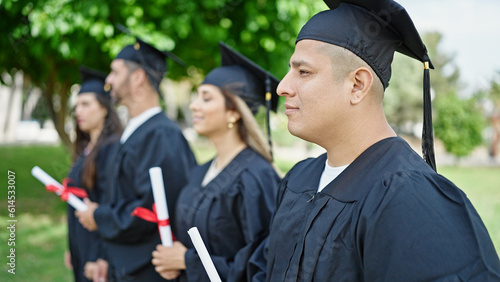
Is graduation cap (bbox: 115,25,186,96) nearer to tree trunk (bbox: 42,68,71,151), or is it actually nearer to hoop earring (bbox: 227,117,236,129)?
hoop earring (bbox: 227,117,236,129)

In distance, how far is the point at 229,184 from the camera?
2.73 meters

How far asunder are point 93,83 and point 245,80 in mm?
2341

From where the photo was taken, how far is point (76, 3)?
5.74 m

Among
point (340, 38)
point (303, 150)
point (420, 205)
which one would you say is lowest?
point (303, 150)

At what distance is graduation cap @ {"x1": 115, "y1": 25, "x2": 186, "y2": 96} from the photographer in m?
3.83

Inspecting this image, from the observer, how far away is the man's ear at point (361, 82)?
1625 mm

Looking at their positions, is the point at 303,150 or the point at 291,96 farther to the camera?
the point at 303,150

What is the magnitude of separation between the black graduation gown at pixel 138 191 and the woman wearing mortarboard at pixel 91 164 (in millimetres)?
512

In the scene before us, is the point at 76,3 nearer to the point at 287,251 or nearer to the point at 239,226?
the point at 239,226

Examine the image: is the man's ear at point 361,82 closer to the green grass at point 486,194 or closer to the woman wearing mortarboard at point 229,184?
the woman wearing mortarboard at point 229,184

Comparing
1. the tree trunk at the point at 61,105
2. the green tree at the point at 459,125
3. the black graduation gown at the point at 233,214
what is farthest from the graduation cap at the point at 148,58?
the green tree at the point at 459,125

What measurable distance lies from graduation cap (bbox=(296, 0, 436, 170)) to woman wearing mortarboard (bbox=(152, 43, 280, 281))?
1.07 m

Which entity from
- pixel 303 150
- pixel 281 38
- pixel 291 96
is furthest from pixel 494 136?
pixel 291 96

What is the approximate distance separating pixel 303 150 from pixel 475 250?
2750cm
